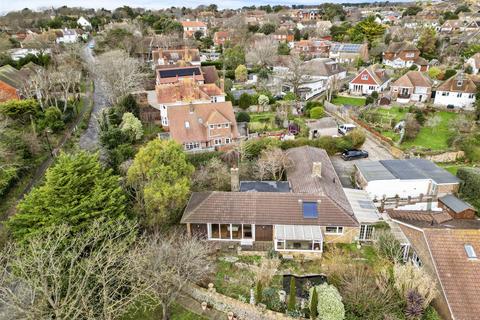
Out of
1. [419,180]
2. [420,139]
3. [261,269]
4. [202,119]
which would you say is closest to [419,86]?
[420,139]

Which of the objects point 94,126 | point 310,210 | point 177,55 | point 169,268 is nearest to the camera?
point 169,268

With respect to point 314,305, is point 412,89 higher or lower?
higher

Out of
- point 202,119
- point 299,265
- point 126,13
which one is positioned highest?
point 126,13

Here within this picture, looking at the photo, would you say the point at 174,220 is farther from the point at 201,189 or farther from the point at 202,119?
the point at 202,119

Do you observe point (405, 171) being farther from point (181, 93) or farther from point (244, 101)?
point (181, 93)

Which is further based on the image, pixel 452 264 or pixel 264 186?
pixel 264 186

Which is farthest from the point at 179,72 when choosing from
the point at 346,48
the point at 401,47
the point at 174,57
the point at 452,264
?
the point at 401,47

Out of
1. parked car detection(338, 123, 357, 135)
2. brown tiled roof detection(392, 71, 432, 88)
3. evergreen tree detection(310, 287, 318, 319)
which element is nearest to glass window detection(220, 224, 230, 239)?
evergreen tree detection(310, 287, 318, 319)
